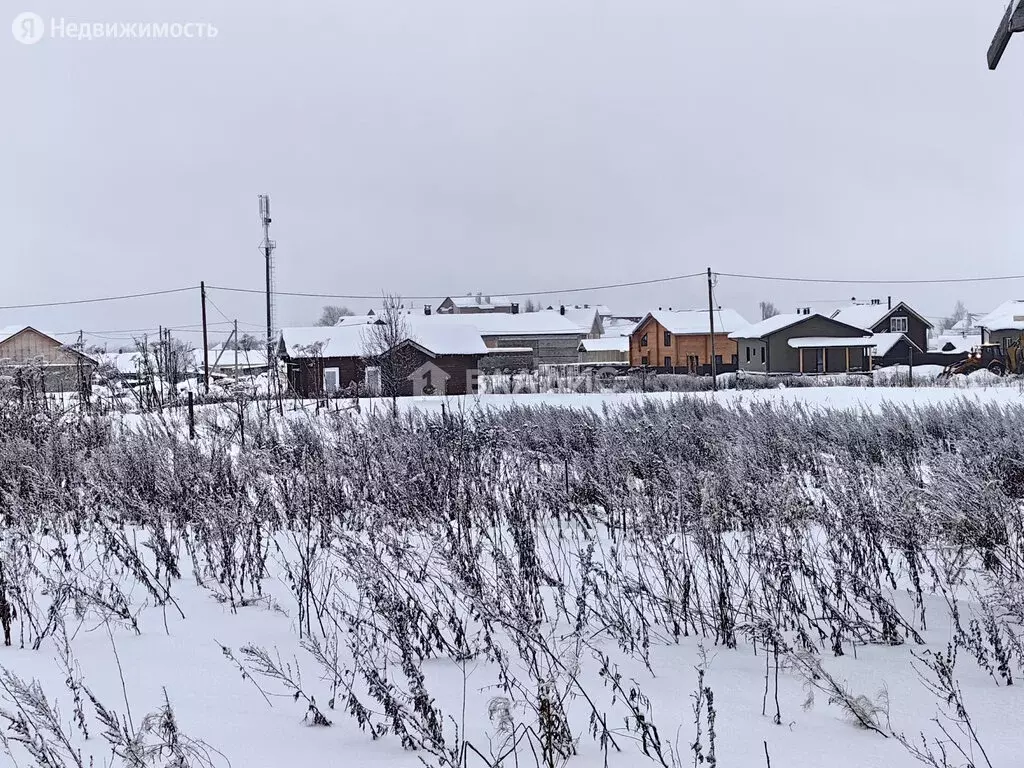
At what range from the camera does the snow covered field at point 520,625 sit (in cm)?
266

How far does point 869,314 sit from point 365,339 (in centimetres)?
3518

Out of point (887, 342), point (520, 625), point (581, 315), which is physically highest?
point (581, 315)

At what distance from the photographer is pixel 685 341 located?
53938 millimetres

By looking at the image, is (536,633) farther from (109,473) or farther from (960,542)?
(109,473)

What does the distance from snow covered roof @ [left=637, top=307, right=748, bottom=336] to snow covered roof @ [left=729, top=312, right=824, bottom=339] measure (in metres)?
2.84

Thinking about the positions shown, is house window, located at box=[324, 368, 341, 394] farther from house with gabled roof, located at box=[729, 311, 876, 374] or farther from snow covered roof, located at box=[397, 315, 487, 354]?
house with gabled roof, located at box=[729, 311, 876, 374]

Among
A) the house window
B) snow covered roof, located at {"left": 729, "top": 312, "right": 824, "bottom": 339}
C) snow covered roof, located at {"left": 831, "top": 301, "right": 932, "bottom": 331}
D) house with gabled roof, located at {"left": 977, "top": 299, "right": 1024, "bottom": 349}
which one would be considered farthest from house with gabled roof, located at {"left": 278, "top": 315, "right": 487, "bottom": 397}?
house with gabled roof, located at {"left": 977, "top": 299, "right": 1024, "bottom": 349}

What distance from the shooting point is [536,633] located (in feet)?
9.15

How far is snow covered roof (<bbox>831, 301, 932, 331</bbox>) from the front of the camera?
171ft

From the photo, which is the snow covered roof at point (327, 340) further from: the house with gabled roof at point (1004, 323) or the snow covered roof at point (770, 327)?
the house with gabled roof at point (1004, 323)

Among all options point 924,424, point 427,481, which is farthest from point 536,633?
point 924,424

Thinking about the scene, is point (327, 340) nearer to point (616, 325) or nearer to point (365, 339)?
point (365, 339)

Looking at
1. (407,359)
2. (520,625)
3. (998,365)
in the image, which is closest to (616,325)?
(998,365)

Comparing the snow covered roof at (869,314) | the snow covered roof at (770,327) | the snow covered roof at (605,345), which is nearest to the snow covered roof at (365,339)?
the snow covered roof at (770,327)
